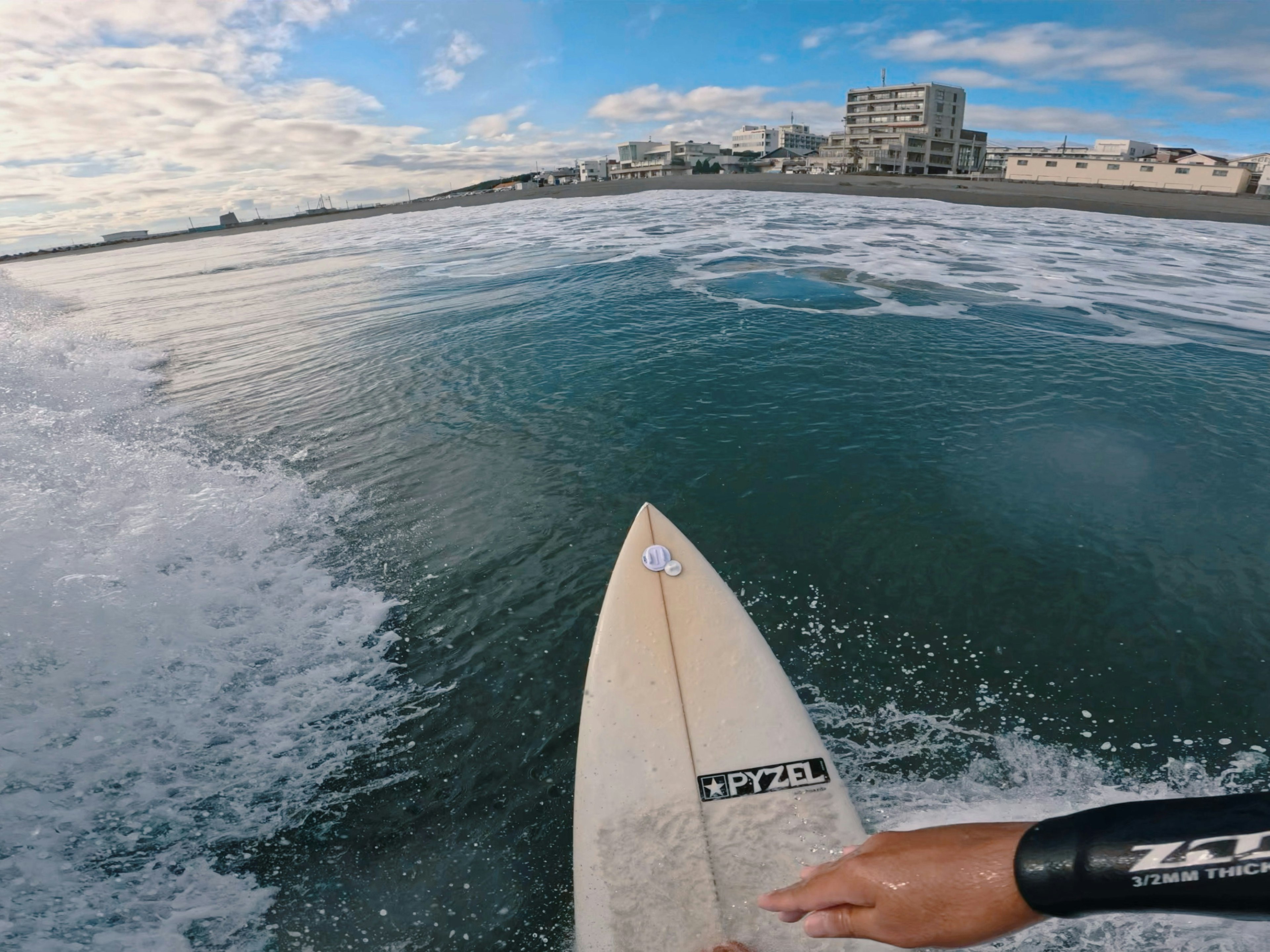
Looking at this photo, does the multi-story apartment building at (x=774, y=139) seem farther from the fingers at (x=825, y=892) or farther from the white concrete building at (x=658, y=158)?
the fingers at (x=825, y=892)

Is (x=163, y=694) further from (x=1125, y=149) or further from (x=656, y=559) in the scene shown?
(x=1125, y=149)

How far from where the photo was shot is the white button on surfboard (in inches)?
202

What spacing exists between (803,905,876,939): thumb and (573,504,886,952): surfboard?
6.34 ft

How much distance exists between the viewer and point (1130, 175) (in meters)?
64.4

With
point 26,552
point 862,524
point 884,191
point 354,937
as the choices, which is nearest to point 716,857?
point 354,937

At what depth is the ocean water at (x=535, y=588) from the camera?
4355 mm

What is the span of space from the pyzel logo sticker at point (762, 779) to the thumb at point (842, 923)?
2122 millimetres

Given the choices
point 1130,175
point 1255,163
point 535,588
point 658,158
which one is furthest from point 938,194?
point 658,158

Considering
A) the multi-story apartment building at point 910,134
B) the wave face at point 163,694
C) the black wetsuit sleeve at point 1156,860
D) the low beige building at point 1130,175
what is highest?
the multi-story apartment building at point 910,134

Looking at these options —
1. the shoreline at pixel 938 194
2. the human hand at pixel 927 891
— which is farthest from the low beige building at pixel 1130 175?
the human hand at pixel 927 891

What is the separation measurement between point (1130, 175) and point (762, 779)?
8596 centimetres

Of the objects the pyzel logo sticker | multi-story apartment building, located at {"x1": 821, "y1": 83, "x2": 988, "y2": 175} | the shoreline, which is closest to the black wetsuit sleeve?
the pyzel logo sticker

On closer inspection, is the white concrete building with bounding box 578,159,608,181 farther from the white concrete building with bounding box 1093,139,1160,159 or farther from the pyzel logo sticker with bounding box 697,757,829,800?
the pyzel logo sticker with bounding box 697,757,829,800

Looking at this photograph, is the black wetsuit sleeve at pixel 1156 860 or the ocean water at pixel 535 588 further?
the ocean water at pixel 535 588
